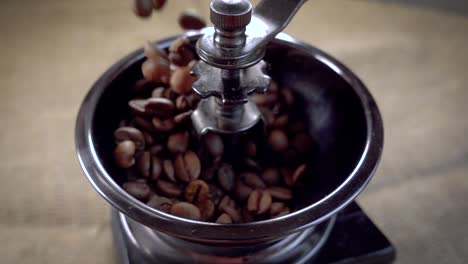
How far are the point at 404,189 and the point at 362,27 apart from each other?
336 millimetres

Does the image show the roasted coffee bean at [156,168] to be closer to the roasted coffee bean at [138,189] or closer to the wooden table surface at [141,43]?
the roasted coffee bean at [138,189]

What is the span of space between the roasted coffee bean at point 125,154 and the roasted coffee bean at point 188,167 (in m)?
0.04

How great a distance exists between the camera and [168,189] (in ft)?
1.48

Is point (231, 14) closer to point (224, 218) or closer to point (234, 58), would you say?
point (234, 58)

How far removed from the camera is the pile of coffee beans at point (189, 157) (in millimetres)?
449

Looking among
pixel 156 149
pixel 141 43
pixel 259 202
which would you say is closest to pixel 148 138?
pixel 156 149

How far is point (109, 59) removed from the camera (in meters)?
0.78

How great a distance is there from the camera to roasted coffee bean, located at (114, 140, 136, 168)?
44 centimetres

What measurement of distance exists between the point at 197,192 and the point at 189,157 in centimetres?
4

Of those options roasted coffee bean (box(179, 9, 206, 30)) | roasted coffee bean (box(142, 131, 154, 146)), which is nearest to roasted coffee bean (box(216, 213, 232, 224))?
roasted coffee bean (box(142, 131, 154, 146))

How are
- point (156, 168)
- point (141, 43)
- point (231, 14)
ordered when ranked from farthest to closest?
point (141, 43)
point (156, 168)
point (231, 14)

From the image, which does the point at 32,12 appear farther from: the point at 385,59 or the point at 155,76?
the point at 385,59

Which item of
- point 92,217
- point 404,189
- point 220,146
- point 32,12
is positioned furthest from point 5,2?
point 404,189

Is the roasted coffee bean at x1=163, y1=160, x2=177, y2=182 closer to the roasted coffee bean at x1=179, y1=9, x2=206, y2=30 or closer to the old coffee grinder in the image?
the old coffee grinder
